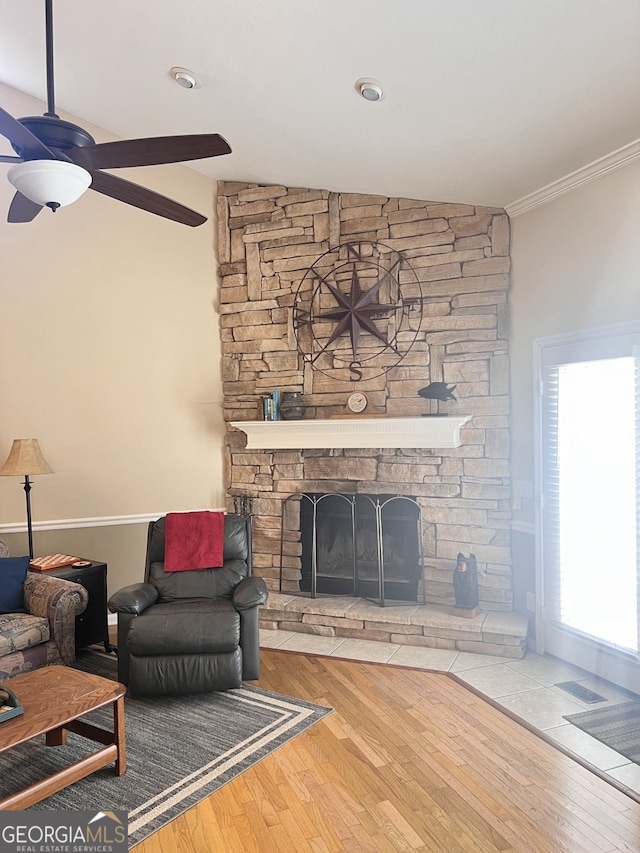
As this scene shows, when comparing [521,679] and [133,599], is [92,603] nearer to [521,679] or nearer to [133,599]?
[133,599]

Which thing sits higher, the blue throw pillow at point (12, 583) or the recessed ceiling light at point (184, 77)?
the recessed ceiling light at point (184, 77)

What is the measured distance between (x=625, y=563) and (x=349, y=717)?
1.74 metres

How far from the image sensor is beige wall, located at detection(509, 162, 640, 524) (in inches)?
137

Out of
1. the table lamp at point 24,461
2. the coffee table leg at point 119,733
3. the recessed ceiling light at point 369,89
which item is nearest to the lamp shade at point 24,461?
the table lamp at point 24,461

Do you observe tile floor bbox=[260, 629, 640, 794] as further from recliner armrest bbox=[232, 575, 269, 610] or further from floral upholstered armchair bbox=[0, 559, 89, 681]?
floral upholstered armchair bbox=[0, 559, 89, 681]

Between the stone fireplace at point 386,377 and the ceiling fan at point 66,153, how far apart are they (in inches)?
104

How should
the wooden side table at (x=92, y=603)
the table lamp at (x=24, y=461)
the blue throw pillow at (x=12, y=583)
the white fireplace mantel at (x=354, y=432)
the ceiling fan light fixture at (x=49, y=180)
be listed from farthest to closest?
the white fireplace mantel at (x=354, y=432), the wooden side table at (x=92, y=603), the table lamp at (x=24, y=461), the blue throw pillow at (x=12, y=583), the ceiling fan light fixture at (x=49, y=180)

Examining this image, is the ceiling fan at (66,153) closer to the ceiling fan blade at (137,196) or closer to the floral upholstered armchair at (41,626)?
the ceiling fan blade at (137,196)

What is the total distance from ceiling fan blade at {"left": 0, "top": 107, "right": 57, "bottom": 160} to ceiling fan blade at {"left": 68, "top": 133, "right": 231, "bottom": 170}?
0.11 meters

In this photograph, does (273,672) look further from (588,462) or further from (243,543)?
(588,462)

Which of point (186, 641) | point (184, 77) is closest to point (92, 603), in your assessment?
point (186, 641)

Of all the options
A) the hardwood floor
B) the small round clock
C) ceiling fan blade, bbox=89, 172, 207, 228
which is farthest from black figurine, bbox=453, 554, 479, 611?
ceiling fan blade, bbox=89, 172, 207, 228

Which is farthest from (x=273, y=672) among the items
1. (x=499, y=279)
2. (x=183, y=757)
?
(x=499, y=279)

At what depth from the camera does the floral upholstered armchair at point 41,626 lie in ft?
11.5
